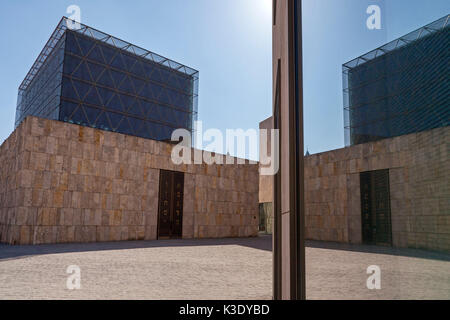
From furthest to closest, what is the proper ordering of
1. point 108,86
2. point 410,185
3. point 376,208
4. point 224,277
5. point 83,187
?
point 108,86, point 83,187, point 224,277, point 376,208, point 410,185

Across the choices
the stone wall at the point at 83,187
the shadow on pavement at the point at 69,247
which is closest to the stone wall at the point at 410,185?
the shadow on pavement at the point at 69,247

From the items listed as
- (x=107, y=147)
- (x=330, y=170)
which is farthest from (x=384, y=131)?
(x=107, y=147)

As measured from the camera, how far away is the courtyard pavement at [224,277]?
0.82m

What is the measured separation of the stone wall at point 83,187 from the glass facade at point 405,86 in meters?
16.9

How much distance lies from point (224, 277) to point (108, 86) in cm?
3229

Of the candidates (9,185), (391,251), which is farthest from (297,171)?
(9,185)

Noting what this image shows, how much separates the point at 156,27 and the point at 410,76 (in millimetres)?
15639

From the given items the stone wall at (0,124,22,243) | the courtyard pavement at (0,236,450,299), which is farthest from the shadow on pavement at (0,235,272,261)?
the courtyard pavement at (0,236,450,299)

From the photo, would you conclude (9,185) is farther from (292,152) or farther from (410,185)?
(410,185)

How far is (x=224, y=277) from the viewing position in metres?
7.12

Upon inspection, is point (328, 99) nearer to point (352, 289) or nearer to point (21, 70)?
point (352, 289)

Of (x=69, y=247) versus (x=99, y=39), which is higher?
(x=99, y=39)

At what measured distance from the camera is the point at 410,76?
2.72 ft

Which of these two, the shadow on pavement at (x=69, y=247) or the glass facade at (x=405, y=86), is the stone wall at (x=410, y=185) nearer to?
the glass facade at (x=405, y=86)
